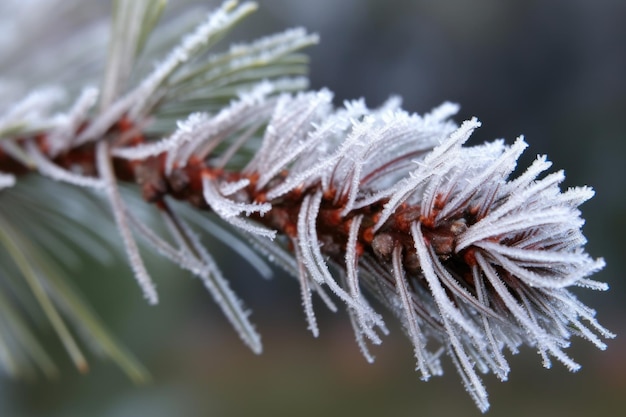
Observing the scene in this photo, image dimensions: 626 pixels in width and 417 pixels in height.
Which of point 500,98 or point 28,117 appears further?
point 500,98

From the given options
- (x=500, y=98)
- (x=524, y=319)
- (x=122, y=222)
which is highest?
(x=500, y=98)

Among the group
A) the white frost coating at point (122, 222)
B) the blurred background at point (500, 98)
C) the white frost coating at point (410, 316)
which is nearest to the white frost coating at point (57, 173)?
the white frost coating at point (122, 222)

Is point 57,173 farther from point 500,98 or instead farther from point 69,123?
point 500,98

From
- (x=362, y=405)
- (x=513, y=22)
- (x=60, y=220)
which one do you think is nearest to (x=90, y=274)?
(x=60, y=220)

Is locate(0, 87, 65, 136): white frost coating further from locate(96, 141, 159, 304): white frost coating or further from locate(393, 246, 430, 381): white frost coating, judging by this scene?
locate(393, 246, 430, 381): white frost coating

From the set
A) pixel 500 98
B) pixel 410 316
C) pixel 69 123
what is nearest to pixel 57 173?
pixel 69 123

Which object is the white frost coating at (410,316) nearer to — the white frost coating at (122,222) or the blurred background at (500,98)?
the white frost coating at (122,222)

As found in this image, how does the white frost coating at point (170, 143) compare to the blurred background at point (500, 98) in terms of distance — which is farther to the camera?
the blurred background at point (500, 98)

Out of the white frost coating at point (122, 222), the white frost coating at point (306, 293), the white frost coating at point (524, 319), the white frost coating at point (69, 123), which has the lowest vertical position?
the white frost coating at point (524, 319)

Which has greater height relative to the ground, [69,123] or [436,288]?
[69,123]
